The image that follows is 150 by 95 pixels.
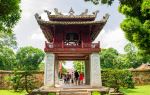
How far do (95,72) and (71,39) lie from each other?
144 inches

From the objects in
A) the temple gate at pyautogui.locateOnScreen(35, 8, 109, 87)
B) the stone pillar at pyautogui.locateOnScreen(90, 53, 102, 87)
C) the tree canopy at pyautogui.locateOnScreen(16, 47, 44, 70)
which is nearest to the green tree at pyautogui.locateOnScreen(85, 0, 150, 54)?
the temple gate at pyautogui.locateOnScreen(35, 8, 109, 87)

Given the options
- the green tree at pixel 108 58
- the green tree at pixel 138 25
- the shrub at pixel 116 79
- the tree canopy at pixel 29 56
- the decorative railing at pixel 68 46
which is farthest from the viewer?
the tree canopy at pixel 29 56

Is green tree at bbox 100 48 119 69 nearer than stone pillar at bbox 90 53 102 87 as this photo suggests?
No

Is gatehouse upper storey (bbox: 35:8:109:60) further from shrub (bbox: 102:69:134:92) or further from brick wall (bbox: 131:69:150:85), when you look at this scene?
brick wall (bbox: 131:69:150:85)

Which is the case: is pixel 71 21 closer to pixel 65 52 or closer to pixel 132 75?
pixel 65 52

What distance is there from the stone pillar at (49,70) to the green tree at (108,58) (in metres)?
49.4

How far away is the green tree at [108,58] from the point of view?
Result: 72.1m

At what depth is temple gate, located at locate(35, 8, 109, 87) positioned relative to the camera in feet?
73.5

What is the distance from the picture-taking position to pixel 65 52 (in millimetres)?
22578

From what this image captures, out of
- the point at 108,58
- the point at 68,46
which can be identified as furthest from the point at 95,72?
the point at 108,58

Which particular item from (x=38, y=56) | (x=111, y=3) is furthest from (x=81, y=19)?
(x=38, y=56)

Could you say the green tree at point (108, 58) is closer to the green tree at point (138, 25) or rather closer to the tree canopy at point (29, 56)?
the tree canopy at point (29, 56)

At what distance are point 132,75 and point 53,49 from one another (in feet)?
38.0

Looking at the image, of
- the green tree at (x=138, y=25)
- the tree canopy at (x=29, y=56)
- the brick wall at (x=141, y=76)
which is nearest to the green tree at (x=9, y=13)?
the green tree at (x=138, y=25)
